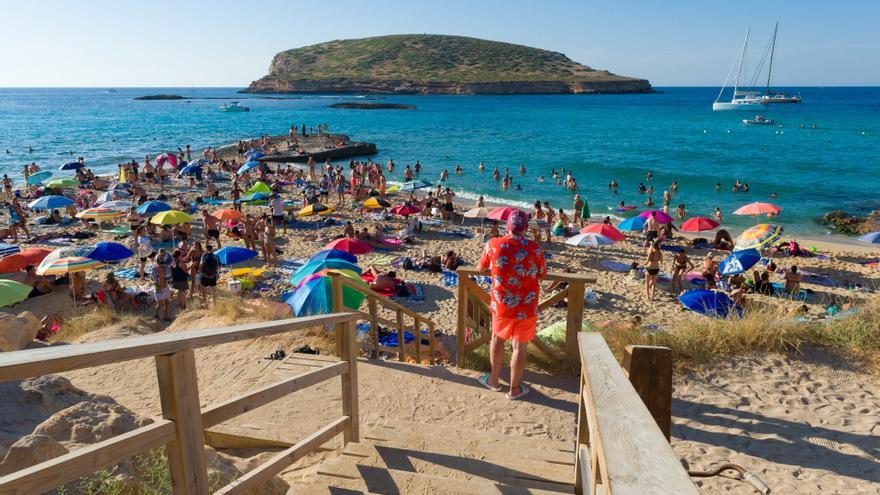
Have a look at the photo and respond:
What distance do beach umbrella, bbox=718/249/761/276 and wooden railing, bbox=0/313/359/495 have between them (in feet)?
39.4

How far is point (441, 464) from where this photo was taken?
338 cm

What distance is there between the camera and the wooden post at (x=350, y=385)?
11.6ft

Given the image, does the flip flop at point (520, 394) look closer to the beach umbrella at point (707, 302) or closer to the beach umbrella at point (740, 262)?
the beach umbrella at point (707, 302)

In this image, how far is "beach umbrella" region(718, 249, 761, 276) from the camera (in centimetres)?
1218

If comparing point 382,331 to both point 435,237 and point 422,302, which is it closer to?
point 422,302

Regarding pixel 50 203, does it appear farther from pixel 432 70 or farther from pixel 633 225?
pixel 432 70

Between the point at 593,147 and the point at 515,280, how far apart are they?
45.3 m

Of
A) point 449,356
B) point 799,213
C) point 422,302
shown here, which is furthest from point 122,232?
point 799,213

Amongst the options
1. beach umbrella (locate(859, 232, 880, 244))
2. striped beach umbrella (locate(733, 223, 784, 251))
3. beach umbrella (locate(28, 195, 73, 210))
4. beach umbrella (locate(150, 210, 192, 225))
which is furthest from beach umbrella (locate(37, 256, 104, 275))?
beach umbrella (locate(859, 232, 880, 244))

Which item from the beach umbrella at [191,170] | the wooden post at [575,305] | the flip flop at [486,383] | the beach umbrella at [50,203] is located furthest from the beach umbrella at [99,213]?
the wooden post at [575,305]

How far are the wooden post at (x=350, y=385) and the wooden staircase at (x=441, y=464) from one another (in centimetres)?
10

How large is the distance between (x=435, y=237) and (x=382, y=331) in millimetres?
8595

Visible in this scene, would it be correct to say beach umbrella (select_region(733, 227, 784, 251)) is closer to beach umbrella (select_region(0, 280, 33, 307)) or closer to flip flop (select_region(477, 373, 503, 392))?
flip flop (select_region(477, 373, 503, 392))

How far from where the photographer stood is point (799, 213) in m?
24.2
